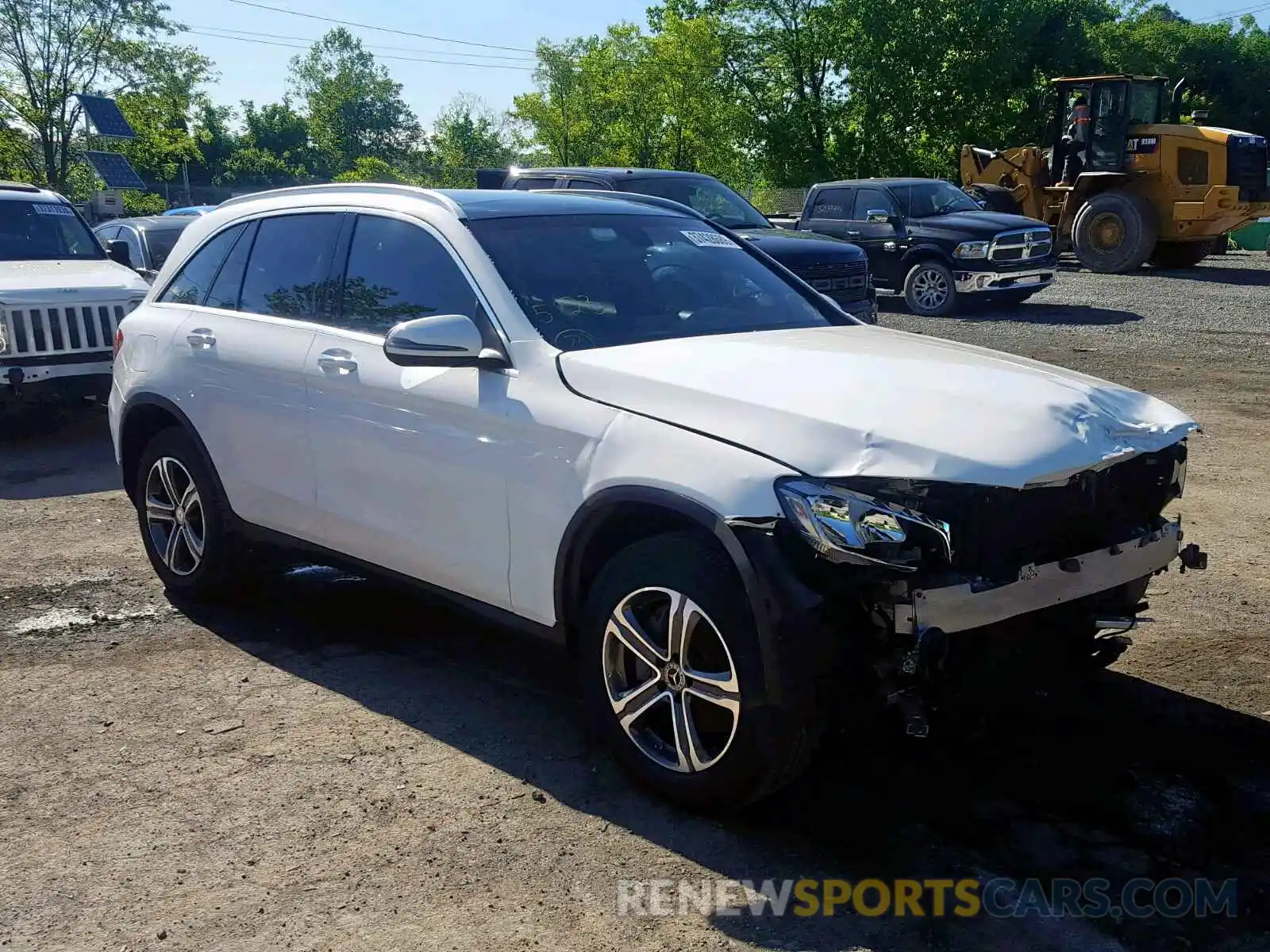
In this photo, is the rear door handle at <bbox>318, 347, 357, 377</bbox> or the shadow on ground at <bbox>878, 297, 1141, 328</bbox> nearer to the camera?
the rear door handle at <bbox>318, 347, 357, 377</bbox>

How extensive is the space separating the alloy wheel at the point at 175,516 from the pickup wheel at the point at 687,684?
244cm

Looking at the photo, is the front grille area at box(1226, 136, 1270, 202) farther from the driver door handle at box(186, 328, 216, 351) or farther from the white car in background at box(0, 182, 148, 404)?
the driver door handle at box(186, 328, 216, 351)

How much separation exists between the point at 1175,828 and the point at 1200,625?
191 centimetres

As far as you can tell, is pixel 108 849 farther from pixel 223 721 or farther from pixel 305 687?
pixel 305 687

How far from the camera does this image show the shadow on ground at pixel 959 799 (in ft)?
10.1

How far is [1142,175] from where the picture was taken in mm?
21359

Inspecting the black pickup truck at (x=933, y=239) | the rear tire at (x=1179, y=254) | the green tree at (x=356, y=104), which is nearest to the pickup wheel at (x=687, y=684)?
the black pickup truck at (x=933, y=239)

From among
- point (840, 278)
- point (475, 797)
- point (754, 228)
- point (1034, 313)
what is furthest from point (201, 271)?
point (1034, 313)

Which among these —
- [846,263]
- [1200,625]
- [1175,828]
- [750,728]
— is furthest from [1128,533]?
[846,263]

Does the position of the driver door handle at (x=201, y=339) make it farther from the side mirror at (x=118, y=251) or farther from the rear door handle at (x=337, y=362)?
the side mirror at (x=118, y=251)

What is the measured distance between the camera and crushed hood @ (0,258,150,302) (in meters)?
9.35

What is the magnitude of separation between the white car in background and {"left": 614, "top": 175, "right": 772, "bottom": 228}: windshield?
5136 mm

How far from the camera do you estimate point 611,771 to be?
3.94m

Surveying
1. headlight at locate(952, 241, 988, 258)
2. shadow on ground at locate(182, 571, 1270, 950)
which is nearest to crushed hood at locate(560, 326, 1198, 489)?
shadow on ground at locate(182, 571, 1270, 950)
